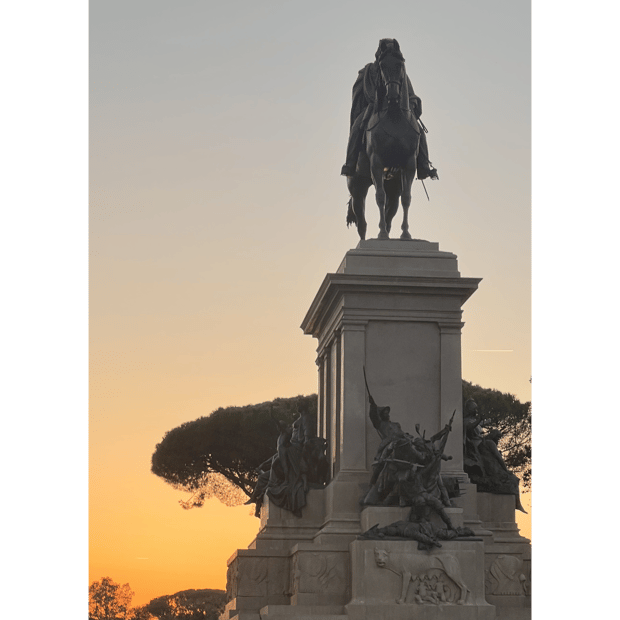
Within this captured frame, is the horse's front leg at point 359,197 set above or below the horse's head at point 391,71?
below

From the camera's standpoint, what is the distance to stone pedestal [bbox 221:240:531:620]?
19.2 m

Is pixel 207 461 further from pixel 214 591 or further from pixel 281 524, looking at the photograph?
pixel 281 524

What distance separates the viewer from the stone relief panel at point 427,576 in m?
18.1

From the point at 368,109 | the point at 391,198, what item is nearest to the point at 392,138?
the point at 368,109

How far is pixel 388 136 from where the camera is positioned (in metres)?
22.1

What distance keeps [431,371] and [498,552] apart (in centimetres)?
305

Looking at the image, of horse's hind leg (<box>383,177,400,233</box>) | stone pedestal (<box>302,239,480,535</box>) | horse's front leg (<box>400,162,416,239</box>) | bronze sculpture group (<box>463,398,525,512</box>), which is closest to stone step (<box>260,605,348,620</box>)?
stone pedestal (<box>302,239,480,535</box>)

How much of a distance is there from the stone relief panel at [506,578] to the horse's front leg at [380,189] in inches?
229

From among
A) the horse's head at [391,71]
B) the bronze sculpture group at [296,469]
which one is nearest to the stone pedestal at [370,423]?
the bronze sculpture group at [296,469]

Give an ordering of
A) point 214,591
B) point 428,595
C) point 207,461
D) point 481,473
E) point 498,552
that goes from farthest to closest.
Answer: point 214,591, point 207,461, point 481,473, point 498,552, point 428,595

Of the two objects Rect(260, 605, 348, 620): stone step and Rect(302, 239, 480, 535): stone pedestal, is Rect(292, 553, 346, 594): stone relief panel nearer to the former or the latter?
Rect(260, 605, 348, 620): stone step

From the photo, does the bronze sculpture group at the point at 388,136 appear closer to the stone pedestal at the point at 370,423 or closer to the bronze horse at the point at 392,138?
the bronze horse at the point at 392,138

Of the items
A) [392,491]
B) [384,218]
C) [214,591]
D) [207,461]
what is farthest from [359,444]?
[214,591]

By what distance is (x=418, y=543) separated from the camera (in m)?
18.2
